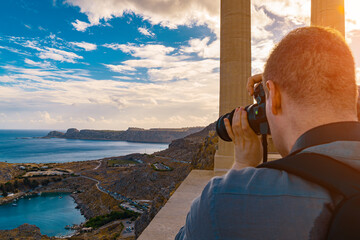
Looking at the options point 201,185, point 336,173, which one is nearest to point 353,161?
point 336,173

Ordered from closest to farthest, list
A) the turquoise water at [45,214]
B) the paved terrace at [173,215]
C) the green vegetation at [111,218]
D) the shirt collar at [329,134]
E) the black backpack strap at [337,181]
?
the black backpack strap at [337,181] → the shirt collar at [329,134] → the paved terrace at [173,215] → the green vegetation at [111,218] → the turquoise water at [45,214]

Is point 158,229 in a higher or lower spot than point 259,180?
lower

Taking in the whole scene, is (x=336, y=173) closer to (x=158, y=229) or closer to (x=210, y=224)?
(x=210, y=224)

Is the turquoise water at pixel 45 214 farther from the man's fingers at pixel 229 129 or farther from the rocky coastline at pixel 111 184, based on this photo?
the man's fingers at pixel 229 129

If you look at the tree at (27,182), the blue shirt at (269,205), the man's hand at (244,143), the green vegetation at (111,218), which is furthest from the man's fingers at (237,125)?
the tree at (27,182)

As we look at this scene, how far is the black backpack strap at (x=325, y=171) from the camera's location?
2.40ft

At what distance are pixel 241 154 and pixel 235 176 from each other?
1.60ft

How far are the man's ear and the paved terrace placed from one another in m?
3.54

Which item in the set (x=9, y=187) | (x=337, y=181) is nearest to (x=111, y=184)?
(x=9, y=187)

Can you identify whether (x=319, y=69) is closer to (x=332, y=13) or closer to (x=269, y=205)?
(x=269, y=205)

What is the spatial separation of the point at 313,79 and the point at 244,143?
55cm

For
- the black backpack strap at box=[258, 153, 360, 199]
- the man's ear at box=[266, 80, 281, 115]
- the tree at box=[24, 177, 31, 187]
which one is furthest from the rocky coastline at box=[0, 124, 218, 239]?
the black backpack strap at box=[258, 153, 360, 199]

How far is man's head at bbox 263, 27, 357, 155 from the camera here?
36.7 inches

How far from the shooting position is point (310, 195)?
773 millimetres
